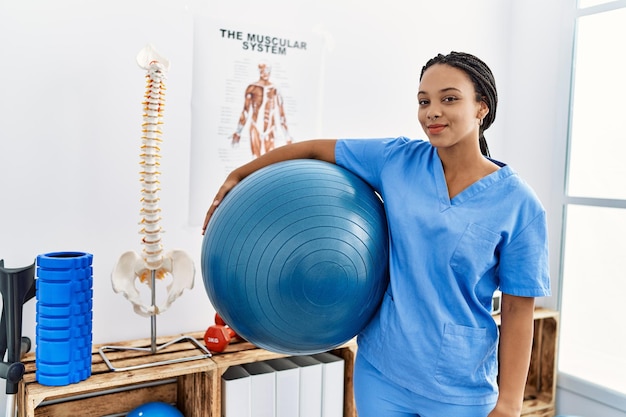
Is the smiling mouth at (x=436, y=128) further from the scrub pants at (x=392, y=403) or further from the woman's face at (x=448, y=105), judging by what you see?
the scrub pants at (x=392, y=403)

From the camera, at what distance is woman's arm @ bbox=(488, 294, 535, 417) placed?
1414 millimetres

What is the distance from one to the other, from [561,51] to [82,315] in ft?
8.34

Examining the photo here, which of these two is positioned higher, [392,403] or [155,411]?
[392,403]

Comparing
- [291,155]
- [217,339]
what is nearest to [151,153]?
[291,155]

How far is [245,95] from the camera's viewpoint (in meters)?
2.35

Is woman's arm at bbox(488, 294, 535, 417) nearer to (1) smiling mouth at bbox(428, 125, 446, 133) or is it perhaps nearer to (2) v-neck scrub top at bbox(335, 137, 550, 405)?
(2) v-neck scrub top at bbox(335, 137, 550, 405)

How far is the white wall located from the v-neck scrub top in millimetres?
1096

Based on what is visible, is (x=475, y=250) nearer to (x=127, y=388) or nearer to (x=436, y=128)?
(x=436, y=128)

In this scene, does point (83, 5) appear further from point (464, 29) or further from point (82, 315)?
point (464, 29)

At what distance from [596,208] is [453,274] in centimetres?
173

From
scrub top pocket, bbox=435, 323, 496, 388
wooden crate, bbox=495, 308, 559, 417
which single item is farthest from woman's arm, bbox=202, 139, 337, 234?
wooden crate, bbox=495, 308, 559, 417

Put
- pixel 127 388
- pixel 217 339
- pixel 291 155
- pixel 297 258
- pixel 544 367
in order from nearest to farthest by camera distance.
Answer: pixel 297 258, pixel 291 155, pixel 217 339, pixel 127 388, pixel 544 367

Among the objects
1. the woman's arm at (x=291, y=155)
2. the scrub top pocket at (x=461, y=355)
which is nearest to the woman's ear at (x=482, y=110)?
the woman's arm at (x=291, y=155)

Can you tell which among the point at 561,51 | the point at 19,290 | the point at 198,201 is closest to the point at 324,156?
the point at 198,201
